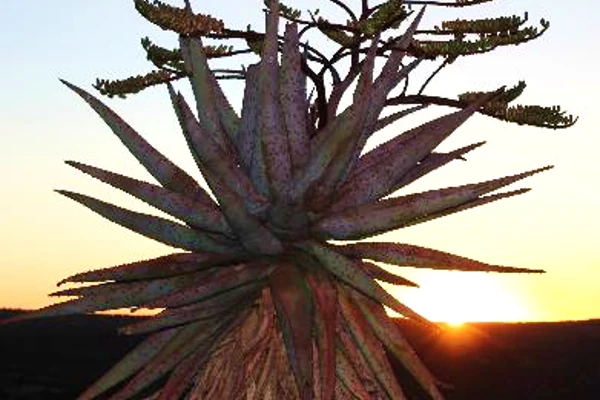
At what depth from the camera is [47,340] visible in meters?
37.4

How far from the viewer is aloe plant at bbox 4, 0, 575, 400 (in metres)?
3.37

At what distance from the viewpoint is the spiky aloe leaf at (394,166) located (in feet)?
11.5

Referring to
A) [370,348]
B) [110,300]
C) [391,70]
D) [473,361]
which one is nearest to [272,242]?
[370,348]

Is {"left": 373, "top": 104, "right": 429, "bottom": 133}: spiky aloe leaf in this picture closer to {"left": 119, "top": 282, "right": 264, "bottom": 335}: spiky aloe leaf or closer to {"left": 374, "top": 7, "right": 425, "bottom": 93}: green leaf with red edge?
{"left": 374, "top": 7, "right": 425, "bottom": 93}: green leaf with red edge

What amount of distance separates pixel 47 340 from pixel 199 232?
3544 cm

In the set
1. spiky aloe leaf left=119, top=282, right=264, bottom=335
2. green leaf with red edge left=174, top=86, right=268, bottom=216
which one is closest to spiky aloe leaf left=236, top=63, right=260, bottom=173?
green leaf with red edge left=174, top=86, right=268, bottom=216

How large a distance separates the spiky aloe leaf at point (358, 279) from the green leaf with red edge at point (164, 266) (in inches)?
12.2

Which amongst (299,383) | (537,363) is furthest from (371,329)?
(537,363)

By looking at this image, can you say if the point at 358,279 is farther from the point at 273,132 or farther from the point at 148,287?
the point at 148,287

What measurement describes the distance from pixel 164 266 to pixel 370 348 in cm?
76

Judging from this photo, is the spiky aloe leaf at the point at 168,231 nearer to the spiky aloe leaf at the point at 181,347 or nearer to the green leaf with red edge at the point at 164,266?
the green leaf with red edge at the point at 164,266

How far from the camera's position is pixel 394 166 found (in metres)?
3.51

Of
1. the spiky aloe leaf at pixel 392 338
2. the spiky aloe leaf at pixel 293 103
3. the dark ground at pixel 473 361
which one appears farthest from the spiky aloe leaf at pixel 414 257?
the dark ground at pixel 473 361

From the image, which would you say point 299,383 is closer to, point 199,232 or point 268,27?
point 199,232
